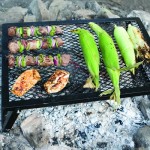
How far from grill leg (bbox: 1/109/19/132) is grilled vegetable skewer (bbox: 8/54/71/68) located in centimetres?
48

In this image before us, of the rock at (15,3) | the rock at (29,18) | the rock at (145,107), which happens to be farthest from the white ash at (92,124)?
the rock at (15,3)

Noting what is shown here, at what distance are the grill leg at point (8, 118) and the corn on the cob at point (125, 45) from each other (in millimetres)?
1225

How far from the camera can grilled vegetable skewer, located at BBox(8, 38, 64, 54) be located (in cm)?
317

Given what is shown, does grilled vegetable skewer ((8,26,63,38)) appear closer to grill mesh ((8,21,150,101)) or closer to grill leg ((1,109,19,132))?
grill mesh ((8,21,150,101))

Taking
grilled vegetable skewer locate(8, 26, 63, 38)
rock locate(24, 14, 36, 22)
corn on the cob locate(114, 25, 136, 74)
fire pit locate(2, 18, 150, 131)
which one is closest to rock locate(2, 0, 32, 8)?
rock locate(24, 14, 36, 22)

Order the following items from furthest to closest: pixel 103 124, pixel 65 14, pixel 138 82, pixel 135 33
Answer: pixel 65 14 < pixel 135 33 < pixel 103 124 < pixel 138 82

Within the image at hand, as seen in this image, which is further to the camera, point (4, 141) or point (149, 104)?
point (149, 104)

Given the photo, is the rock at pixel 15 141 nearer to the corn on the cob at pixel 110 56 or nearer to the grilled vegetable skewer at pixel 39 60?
the grilled vegetable skewer at pixel 39 60

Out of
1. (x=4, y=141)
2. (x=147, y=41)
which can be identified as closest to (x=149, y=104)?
(x=147, y=41)

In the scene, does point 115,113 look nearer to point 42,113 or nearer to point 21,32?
point 42,113

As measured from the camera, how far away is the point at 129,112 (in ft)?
11.2

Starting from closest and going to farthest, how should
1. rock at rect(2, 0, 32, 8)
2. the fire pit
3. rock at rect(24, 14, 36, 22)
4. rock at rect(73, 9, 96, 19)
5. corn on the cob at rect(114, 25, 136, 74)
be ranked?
the fire pit, corn on the cob at rect(114, 25, 136, 74), rock at rect(24, 14, 36, 22), rock at rect(73, 9, 96, 19), rock at rect(2, 0, 32, 8)

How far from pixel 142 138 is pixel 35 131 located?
1.03m

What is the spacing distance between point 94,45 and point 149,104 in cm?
88
